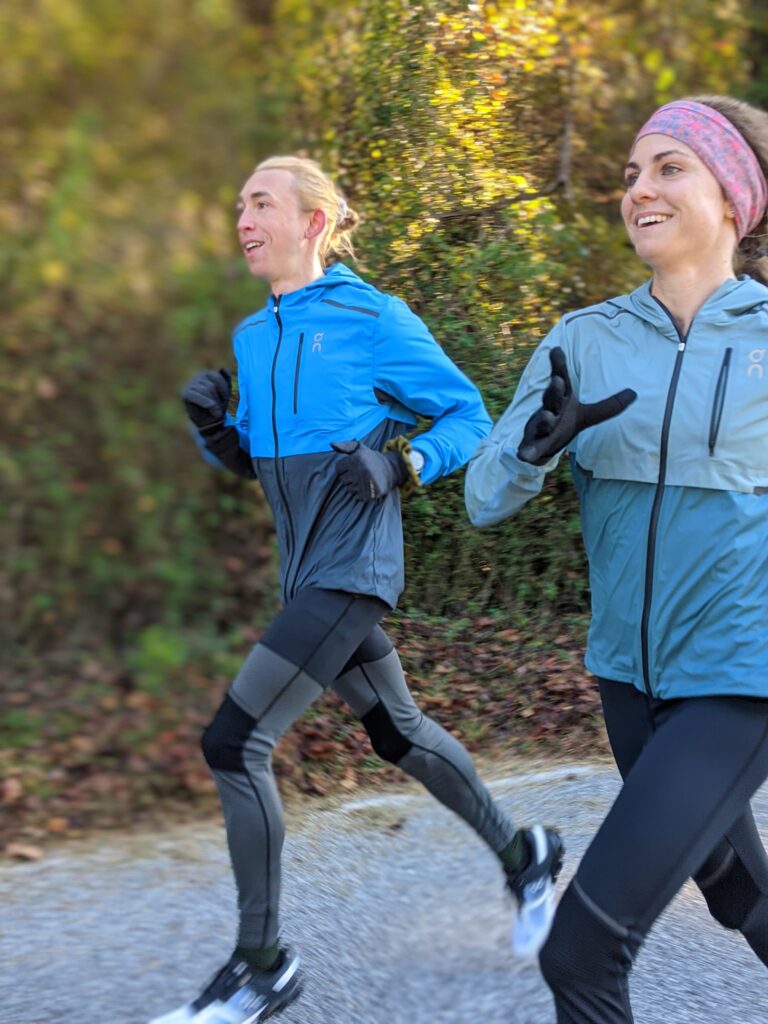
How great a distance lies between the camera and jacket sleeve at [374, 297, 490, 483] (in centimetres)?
298

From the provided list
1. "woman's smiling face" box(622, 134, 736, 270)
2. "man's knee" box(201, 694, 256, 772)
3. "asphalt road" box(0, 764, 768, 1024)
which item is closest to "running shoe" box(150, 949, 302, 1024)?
"asphalt road" box(0, 764, 768, 1024)

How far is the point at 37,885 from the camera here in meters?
4.09

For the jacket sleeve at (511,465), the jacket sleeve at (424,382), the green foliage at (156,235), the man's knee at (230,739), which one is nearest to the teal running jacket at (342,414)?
the jacket sleeve at (424,382)

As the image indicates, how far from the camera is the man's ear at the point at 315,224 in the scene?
10.3 ft

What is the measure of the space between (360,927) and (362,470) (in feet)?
4.69

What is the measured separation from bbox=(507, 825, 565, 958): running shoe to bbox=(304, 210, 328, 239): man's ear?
1670 millimetres

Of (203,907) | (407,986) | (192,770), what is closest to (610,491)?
(407,986)

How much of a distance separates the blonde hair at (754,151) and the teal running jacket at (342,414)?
0.75 meters

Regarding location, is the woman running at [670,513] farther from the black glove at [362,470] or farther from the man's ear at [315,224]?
the man's ear at [315,224]

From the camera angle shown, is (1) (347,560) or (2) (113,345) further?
(2) (113,345)

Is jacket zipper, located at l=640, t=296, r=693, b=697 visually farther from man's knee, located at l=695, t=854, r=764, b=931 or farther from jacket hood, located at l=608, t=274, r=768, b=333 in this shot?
man's knee, located at l=695, t=854, r=764, b=931

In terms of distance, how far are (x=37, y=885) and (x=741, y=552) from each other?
9.23 ft

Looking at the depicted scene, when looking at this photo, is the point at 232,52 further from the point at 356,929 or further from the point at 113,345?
the point at 356,929

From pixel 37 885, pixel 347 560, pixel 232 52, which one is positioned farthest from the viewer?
pixel 232 52
